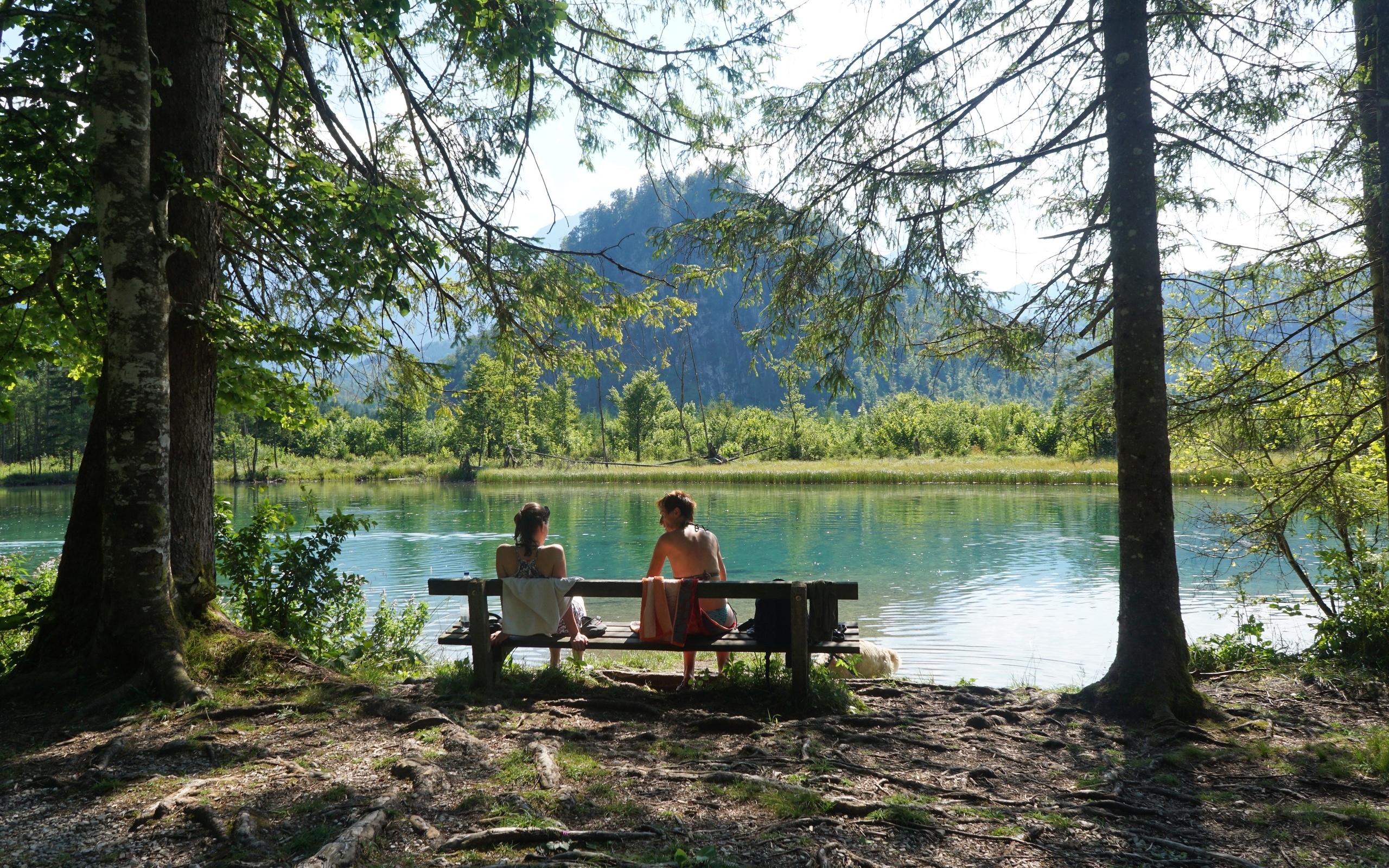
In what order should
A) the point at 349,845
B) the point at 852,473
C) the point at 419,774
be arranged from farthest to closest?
the point at 852,473
the point at 419,774
the point at 349,845

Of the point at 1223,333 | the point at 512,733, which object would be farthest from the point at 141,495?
the point at 1223,333

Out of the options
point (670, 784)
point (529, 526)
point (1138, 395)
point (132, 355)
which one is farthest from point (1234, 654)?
point (132, 355)

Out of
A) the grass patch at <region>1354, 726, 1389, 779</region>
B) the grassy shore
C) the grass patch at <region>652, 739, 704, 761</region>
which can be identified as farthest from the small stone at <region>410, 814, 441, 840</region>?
the grassy shore

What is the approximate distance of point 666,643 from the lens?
17.1 feet

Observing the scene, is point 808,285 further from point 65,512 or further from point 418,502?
point 65,512

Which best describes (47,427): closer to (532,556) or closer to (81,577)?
(81,577)

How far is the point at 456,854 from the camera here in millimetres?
2809

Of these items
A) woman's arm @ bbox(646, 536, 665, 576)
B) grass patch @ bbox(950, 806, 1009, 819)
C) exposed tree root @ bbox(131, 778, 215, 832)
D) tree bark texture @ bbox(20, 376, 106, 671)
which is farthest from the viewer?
woman's arm @ bbox(646, 536, 665, 576)

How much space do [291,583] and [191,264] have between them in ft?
8.91

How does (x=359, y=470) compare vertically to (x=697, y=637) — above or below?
above

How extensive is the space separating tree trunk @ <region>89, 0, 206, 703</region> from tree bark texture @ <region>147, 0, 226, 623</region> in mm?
608

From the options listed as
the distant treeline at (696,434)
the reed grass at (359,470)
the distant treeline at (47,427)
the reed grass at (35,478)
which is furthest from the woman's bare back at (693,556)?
the distant treeline at (47,427)

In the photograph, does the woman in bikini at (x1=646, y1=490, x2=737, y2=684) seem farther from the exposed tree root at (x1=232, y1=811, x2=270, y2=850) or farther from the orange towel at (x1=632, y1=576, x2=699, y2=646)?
the exposed tree root at (x1=232, y1=811, x2=270, y2=850)

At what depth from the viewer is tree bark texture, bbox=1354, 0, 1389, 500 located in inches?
213
